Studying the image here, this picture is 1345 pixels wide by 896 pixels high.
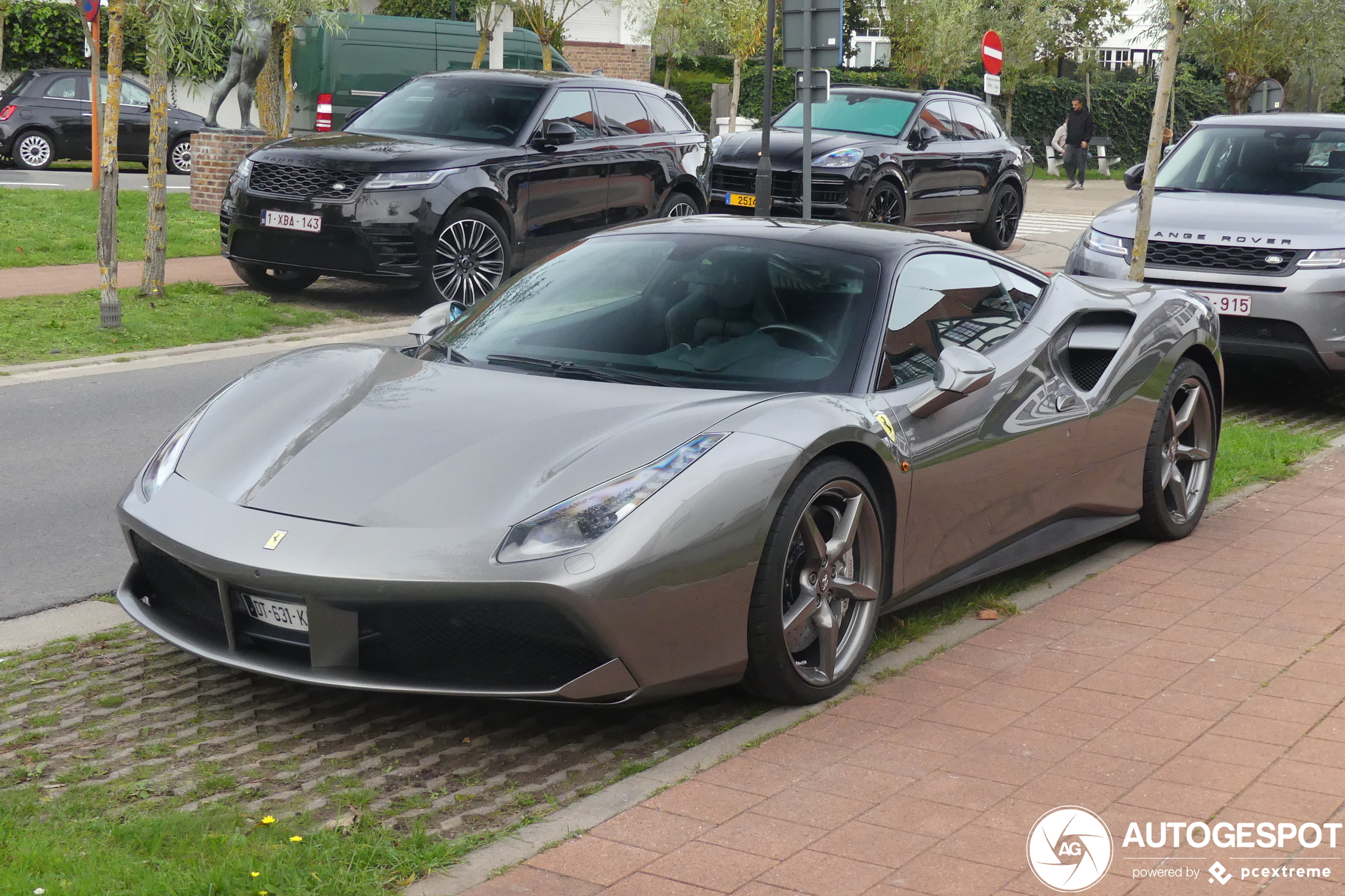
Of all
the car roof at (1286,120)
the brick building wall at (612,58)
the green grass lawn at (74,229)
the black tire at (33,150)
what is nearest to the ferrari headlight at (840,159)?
the car roof at (1286,120)

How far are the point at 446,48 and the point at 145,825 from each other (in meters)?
26.2

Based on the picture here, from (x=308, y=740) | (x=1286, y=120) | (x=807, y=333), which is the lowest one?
(x=308, y=740)

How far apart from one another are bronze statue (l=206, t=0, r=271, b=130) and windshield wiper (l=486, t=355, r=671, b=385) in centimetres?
1451

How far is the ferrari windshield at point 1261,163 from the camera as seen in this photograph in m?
10.1

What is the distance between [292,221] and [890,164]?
7.42 metres

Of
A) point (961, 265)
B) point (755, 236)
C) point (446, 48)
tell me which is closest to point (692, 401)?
point (755, 236)

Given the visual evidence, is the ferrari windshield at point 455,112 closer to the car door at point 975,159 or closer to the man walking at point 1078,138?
the car door at point 975,159

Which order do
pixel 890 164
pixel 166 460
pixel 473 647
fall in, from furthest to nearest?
pixel 890 164 → pixel 166 460 → pixel 473 647

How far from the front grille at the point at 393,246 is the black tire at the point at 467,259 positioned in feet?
0.65

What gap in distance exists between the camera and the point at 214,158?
17734 millimetres

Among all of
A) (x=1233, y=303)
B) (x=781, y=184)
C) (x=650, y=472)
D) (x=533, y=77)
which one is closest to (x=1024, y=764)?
(x=650, y=472)

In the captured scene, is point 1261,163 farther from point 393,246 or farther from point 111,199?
point 111,199

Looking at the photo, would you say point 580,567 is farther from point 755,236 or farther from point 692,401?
point 755,236

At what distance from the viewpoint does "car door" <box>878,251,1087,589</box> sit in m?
4.74
